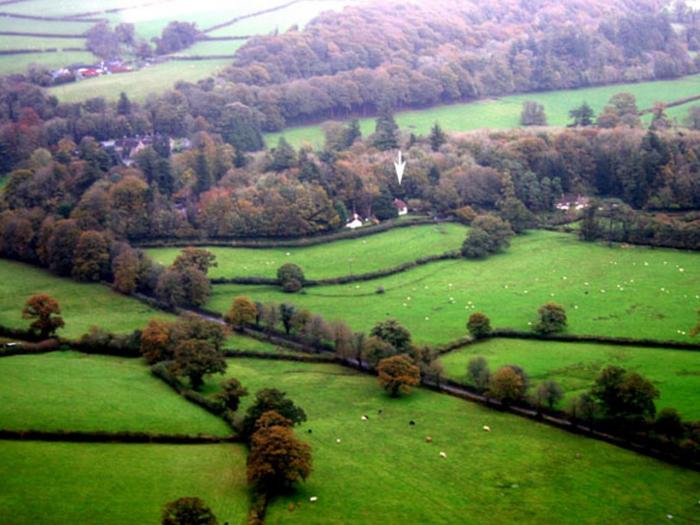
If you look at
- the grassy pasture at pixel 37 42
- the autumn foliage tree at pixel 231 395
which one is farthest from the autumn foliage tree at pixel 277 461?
the grassy pasture at pixel 37 42

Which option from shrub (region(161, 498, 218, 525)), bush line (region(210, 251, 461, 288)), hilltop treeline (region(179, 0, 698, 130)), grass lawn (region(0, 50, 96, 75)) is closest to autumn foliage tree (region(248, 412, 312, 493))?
shrub (region(161, 498, 218, 525))

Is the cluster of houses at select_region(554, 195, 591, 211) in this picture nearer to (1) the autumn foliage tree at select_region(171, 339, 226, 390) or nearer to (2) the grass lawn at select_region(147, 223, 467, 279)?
(2) the grass lawn at select_region(147, 223, 467, 279)

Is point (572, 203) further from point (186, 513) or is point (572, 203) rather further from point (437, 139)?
point (186, 513)

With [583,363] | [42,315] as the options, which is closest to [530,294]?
[583,363]

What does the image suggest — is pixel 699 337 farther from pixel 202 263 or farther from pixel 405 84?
pixel 405 84

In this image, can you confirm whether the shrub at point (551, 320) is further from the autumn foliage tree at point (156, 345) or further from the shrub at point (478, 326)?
the autumn foliage tree at point (156, 345)
